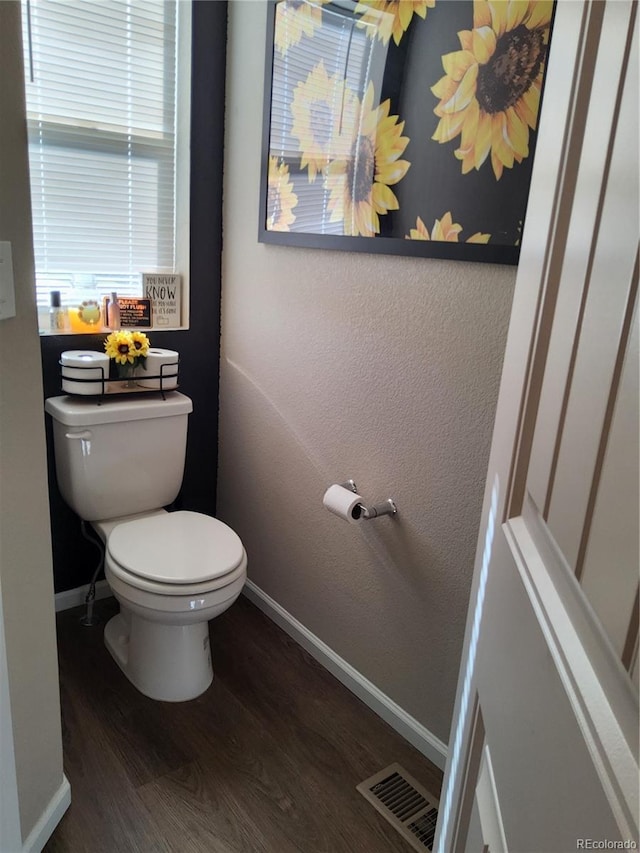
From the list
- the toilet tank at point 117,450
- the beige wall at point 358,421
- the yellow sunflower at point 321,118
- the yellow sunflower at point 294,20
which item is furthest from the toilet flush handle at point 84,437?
the yellow sunflower at point 294,20

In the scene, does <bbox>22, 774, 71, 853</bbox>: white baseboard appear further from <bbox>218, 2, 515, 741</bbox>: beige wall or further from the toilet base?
<bbox>218, 2, 515, 741</bbox>: beige wall

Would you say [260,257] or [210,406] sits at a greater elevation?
[260,257]

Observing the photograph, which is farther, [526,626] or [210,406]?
[210,406]

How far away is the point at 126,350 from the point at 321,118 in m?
0.96

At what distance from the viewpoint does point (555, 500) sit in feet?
2.20

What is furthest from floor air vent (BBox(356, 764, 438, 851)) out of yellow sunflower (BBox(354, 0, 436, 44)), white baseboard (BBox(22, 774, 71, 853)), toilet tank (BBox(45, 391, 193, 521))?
yellow sunflower (BBox(354, 0, 436, 44))

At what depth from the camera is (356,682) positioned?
2.12 m

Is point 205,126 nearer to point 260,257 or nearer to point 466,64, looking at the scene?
point 260,257

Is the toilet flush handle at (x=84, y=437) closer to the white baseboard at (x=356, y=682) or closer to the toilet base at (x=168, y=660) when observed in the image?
the toilet base at (x=168, y=660)

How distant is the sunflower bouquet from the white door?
159cm

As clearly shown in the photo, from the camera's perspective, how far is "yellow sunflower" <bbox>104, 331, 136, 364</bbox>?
2.20 meters

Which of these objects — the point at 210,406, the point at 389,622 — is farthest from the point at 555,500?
the point at 210,406

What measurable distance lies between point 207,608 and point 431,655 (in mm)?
647

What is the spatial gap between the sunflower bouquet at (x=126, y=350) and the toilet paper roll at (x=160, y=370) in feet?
0.08
